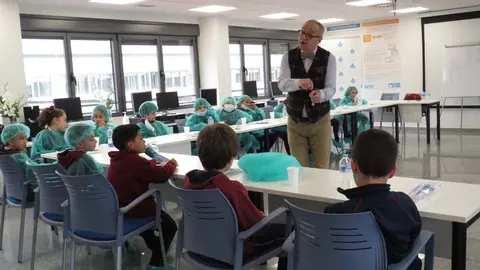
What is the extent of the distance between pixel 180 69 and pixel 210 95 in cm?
110

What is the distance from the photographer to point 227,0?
778 cm

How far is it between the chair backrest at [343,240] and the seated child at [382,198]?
68mm

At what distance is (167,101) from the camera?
29.6 ft

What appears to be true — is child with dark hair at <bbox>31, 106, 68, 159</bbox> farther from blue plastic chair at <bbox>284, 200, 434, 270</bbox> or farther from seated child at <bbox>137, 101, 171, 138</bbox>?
blue plastic chair at <bbox>284, 200, 434, 270</bbox>

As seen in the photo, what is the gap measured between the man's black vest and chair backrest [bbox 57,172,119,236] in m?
A: 1.44

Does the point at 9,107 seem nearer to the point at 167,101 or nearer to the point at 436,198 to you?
the point at 167,101

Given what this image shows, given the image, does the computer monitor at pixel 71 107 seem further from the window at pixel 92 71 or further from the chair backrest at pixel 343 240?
the chair backrest at pixel 343 240

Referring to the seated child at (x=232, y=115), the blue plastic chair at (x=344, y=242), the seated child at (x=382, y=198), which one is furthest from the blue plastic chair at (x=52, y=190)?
the seated child at (x=232, y=115)

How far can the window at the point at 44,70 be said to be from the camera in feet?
25.3

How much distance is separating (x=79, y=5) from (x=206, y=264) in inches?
263

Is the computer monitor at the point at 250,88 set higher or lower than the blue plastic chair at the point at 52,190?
higher

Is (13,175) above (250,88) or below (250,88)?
below

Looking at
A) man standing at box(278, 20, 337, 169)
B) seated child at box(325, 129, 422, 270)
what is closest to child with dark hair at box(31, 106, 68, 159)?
man standing at box(278, 20, 337, 169)

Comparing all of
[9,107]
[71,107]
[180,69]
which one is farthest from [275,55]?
[9,107]
